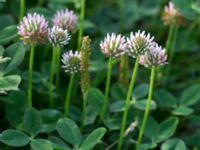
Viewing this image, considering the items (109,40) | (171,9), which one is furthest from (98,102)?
(171,9)

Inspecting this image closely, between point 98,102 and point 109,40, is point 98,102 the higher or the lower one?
the lower one

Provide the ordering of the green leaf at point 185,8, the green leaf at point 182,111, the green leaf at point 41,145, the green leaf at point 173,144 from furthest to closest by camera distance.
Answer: the green leaf at point 185,8, the green leaf at point 182,111, the green leaf at point 173,144, the green leaf at point 41,145

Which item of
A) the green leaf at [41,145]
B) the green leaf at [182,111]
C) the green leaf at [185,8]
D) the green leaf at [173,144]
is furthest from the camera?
the green leaf at [185,8]

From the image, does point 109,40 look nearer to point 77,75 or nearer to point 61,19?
point 61,19

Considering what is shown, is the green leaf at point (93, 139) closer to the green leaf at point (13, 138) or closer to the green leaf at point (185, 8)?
the green leaf at point (13, 138)

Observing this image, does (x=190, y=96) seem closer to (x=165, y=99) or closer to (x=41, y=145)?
(x=165, y=99)

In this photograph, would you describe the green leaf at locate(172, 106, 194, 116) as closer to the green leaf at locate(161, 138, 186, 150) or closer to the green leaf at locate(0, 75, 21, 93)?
the green leaf at locate(161, 138, 186, 150)

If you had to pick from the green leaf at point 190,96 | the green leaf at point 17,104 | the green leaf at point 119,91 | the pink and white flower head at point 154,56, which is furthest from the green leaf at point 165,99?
the green leaf at point 17,104

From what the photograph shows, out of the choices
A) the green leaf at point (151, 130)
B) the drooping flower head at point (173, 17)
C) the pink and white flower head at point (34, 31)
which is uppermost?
the drooping flower head at point (173, 17)
